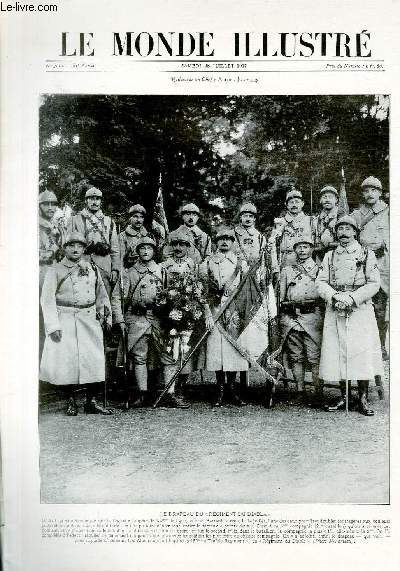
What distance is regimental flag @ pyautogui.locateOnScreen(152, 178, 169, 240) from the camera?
1.39m

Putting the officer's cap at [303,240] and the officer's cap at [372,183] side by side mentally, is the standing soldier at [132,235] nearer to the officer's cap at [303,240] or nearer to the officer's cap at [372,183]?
the officer's cap at [303,240]

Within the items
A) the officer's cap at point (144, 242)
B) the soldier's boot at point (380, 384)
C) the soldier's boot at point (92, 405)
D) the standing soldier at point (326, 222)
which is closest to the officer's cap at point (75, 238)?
the officer's cap at point (144, 242)

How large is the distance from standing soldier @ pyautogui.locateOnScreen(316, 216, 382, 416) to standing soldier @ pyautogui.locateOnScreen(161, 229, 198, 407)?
12.8 inches

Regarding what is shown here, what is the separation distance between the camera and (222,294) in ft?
4.64

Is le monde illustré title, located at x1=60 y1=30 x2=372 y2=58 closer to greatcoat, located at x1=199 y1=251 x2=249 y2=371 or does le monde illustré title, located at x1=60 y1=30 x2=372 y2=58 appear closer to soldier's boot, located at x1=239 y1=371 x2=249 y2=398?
greatcoat, located at x1=199 y1=251 x2=249 y2=371

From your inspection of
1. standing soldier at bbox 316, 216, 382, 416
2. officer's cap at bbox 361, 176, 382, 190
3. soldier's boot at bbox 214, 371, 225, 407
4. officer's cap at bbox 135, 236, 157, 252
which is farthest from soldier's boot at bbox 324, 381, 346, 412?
officer's cap at bbox 135, 236, 157, 252

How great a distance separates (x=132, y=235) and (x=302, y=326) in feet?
1.56

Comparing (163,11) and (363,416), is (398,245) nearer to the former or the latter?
(363,416)

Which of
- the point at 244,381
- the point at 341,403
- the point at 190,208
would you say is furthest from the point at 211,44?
the point at 341,403

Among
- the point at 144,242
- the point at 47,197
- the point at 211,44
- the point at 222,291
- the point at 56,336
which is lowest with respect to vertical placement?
the point at 56,336

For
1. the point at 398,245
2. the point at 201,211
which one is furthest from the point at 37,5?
the point at 398,245

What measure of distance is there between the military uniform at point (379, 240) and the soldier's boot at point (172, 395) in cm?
51

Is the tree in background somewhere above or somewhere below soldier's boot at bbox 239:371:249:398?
above

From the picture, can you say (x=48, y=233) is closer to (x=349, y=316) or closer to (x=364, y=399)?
(x=349, y=316)
